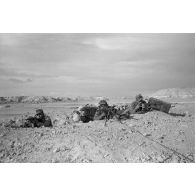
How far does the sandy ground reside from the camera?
4.11 meters

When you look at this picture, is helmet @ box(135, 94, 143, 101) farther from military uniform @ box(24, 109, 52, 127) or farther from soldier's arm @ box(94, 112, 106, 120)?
military uniform @ box(24, 109, 52, 127)

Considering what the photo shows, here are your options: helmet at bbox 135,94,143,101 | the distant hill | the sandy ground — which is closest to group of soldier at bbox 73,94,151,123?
helmet at bbox 135,94,143,101

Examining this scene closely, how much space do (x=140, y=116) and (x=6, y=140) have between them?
115 inches

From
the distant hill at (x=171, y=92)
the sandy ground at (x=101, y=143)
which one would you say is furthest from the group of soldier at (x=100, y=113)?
the distant hill at (x=171, y=92)

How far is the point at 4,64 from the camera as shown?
5820mm

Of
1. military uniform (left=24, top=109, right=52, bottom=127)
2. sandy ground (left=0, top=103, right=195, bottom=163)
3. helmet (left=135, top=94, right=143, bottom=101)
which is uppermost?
helmet (left=135, top=94, right=143, bottom=101)

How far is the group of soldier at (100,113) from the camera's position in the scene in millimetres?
5805

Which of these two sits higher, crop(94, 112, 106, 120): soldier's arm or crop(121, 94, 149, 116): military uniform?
crop(121, 94, 149, 116): military uniform

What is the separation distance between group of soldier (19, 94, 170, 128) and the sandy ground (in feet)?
2.08

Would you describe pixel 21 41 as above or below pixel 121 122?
above
